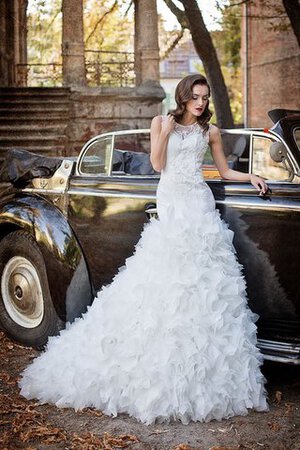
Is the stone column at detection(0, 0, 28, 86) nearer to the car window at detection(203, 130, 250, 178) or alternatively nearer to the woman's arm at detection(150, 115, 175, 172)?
the car window at detection(203, 130, 250, 178)

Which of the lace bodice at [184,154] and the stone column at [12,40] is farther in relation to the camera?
the stone column at [12,40]

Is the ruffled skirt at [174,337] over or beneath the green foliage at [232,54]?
beneath

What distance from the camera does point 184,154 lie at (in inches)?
183

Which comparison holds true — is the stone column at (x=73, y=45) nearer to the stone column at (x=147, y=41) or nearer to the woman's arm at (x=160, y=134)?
the stone column at (x=147, y=41)

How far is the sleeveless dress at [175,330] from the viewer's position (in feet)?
14.0

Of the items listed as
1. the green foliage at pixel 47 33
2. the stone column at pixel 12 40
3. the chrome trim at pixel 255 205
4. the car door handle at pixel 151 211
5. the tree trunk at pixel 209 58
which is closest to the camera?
the chrome trim at pixel 255 205

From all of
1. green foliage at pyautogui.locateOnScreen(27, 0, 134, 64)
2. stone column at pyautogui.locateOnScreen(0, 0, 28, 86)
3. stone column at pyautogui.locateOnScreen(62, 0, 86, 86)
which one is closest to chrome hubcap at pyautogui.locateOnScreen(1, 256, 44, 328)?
stone column at pyautogui.locateOnScreen(62, 0, 86, 86)

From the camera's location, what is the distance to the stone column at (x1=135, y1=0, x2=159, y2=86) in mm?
15125

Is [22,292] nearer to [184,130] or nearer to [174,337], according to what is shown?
[174,337]

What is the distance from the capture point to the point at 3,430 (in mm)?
4301

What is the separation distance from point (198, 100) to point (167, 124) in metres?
0.25

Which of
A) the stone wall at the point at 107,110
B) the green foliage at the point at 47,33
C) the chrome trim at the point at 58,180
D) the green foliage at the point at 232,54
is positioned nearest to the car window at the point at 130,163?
the chrome trim at the point at 58,180

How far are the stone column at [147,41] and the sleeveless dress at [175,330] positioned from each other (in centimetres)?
1109

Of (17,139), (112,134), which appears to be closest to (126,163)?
(112,134)
